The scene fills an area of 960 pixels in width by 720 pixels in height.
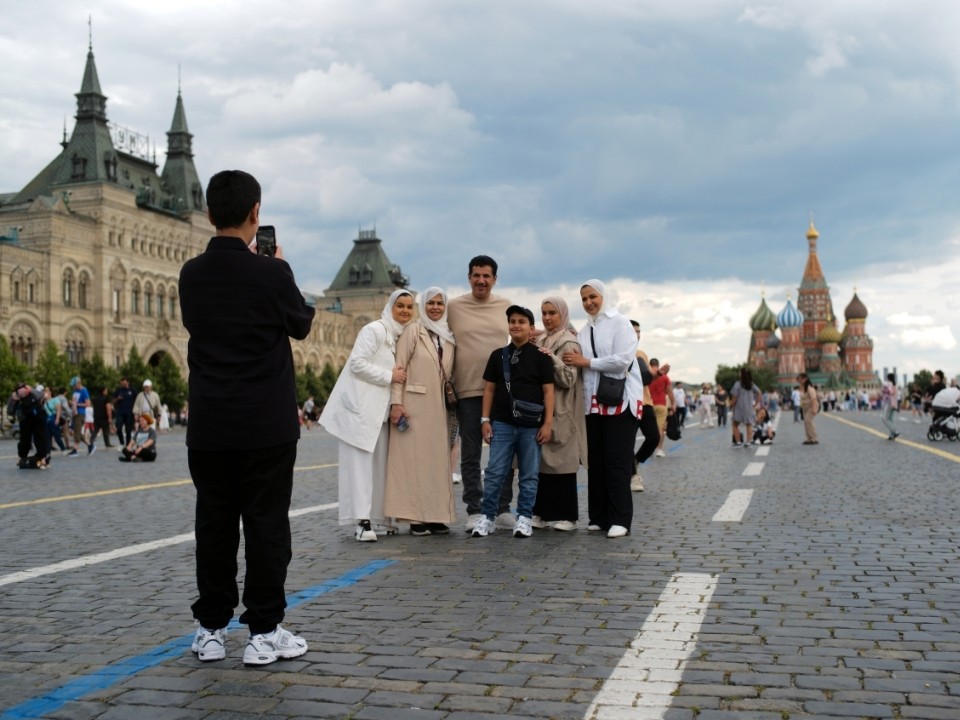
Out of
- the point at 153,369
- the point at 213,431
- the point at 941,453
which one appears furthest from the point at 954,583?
the point at 153,369

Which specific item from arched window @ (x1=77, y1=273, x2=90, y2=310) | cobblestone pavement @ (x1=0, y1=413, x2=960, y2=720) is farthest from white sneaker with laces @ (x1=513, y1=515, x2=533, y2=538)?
arched window @ (x1=77, y1=273, x2=90, y2=310)

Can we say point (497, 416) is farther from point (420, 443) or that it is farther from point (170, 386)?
point (170, 386)

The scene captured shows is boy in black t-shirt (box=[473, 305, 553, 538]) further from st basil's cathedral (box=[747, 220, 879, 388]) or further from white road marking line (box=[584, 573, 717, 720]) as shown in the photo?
st basil's cathedral (box=[747, 220, 879, 388])

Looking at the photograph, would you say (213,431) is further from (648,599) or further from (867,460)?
(867,460)

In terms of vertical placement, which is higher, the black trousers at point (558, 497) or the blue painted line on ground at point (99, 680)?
the black trousers at point (558, 497)

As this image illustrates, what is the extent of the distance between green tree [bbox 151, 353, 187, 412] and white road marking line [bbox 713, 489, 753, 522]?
58.8 m

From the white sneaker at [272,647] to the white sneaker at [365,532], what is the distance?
11.3ft

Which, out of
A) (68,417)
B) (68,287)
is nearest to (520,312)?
(68,417)

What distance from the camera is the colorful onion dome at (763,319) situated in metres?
194

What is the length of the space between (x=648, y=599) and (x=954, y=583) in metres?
1.80

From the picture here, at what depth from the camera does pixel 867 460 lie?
57.6 feet

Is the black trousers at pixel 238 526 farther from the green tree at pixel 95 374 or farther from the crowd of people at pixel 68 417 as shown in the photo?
the green tree at pixel 95 374

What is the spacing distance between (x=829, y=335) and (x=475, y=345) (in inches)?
6926

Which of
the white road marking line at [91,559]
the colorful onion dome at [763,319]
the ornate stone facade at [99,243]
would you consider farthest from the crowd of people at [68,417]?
the colorful onion dome at [763,319]
